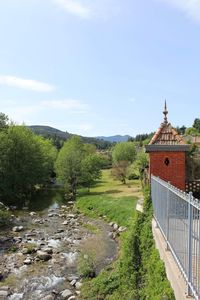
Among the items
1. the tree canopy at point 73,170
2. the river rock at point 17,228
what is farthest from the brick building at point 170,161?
the tree canopy at point 73,170

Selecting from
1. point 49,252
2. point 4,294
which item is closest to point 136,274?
point 4,294

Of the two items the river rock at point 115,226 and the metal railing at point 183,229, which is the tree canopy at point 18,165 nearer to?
the river rock at point 115,226

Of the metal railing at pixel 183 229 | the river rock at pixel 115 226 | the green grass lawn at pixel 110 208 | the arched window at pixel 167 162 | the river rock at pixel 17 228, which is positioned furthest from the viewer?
the green grass lawn at pixel 110 208

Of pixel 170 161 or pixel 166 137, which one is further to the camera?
pixel 166 137

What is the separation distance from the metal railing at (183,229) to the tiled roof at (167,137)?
3.41 m

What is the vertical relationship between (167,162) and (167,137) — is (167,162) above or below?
below

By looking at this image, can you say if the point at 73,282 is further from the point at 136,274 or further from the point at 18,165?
the point at 18,165

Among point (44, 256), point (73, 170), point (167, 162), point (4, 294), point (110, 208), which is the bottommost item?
point (4, 294)

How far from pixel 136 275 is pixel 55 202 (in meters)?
28.8

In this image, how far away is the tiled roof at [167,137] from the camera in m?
13.0

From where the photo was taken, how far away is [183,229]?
6785 millimetres

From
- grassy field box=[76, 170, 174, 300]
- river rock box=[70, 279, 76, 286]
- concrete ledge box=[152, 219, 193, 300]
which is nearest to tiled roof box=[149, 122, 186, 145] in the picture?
grassy field box=[76, 170, 174, 300]

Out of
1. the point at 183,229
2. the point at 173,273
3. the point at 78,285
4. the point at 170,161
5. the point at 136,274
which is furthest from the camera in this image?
the point at 78,285

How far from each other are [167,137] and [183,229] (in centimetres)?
677
